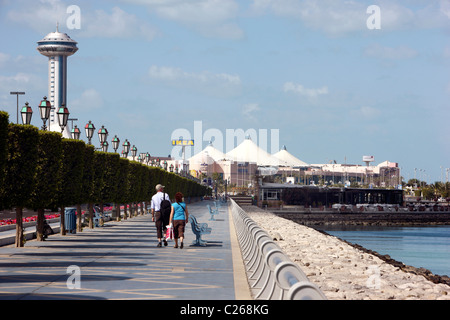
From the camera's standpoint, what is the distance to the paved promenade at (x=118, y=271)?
46.1ft

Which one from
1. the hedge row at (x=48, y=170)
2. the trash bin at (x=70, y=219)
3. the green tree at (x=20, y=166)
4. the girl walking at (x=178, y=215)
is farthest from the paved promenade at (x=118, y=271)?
the trash bin at (x=70, y=219)

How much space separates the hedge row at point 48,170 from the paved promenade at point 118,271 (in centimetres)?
173

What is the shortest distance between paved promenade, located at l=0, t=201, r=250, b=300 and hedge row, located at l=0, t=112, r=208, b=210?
5.68ft

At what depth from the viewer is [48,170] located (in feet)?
92.9

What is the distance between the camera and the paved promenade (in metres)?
14.1

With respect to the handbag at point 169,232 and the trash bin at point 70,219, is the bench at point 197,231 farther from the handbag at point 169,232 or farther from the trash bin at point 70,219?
the trash bin at point 70,219

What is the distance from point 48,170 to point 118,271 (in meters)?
11.1

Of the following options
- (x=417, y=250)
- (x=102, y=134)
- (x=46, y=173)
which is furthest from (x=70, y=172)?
(x=417, y=250)

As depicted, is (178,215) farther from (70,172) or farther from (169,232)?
(70,172)

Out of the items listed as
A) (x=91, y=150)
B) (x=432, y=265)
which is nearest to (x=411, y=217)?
(x=432, y=265)

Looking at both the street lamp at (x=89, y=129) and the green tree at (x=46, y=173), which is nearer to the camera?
the green tree at (x=46, y=173)

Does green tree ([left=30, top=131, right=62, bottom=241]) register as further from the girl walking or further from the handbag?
the girl walking

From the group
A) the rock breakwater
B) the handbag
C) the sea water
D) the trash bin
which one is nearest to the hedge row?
the trash bin
